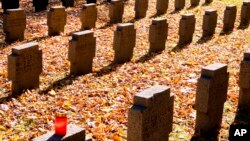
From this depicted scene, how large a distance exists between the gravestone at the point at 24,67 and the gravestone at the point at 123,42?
2.60 meters

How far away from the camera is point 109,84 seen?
30.5ft

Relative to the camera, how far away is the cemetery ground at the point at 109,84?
725cm

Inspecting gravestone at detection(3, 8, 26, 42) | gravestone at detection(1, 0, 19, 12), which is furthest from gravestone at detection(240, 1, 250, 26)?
gravestone at detection(1, 0, 19, 12)

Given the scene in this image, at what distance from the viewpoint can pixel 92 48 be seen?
32.8 ft

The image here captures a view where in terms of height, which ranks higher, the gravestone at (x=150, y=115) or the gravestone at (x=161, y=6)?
the gravestone at (x=161, y=6)

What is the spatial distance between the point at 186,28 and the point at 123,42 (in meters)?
2.82

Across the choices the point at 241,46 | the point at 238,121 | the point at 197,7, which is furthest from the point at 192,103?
the point at 197,7

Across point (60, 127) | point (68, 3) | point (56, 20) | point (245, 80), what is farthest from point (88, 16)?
point (60, 127)

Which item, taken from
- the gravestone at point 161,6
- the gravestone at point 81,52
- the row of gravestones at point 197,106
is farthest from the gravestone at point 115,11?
the row of gravestones at point 197,106

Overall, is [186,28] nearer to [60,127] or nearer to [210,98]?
[210,98]

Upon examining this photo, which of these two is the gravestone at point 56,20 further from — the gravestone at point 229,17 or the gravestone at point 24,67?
the gravestone at point 229,17

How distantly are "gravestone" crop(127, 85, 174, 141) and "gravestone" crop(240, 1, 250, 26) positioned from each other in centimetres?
1041

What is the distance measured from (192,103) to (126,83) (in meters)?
1.72

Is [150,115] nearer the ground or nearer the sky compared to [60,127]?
nearer the ground
